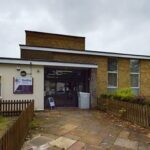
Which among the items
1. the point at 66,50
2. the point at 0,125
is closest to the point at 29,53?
the point at 66,50

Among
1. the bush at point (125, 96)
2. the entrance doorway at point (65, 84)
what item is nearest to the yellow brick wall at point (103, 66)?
the entrance doorway at point (65, 84)

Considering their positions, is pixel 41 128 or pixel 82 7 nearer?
pixel 41 128

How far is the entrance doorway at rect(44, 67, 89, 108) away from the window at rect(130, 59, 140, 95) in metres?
4.67

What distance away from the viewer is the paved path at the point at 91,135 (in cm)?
828

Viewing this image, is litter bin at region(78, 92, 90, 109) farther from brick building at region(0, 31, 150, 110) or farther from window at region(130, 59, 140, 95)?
window at region(130, 59, 140, 95)

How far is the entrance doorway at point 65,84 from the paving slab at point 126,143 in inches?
426

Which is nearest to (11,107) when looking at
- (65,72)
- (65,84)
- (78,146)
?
(65,84)

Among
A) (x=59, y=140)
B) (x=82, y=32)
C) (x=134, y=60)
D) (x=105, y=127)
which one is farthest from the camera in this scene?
(x=82, y=32)

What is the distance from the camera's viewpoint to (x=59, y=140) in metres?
8.74

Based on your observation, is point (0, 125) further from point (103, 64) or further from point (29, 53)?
point (103, 64)

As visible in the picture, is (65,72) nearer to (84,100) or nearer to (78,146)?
(84,100)

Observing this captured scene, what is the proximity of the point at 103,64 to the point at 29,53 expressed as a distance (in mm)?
6345

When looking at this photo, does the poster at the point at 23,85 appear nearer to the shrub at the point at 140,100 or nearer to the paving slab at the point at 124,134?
the shrub at the point at 140,100

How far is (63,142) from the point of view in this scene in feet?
27.9
